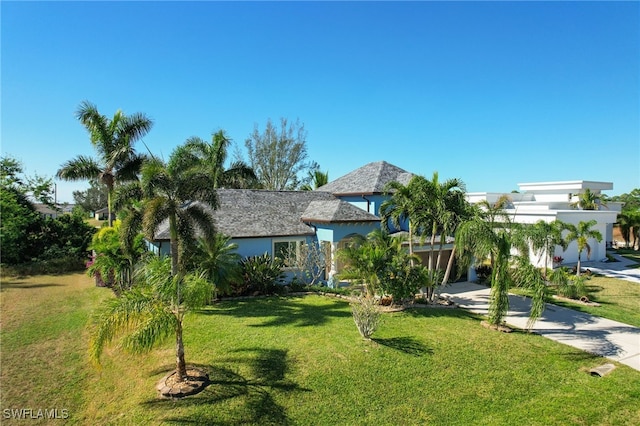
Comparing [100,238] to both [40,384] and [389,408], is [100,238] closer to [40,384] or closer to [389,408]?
[40,384]

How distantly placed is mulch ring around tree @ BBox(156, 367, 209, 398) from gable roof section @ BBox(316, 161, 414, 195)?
17454mm

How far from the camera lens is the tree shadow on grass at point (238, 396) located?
27.7 feet

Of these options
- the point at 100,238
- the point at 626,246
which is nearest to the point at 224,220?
the point at 100,238

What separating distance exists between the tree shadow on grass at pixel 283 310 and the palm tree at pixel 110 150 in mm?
12961

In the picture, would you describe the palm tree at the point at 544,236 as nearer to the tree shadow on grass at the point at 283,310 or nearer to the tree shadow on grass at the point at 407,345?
the tree shadow on grass at the point at 283,310

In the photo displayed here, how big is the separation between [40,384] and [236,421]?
6628 millimetres

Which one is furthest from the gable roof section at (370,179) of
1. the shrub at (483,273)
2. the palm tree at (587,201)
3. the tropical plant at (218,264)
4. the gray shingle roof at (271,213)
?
the palm tree at (587,201)

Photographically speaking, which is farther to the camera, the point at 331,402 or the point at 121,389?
the point at 121,389

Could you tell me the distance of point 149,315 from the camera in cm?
911

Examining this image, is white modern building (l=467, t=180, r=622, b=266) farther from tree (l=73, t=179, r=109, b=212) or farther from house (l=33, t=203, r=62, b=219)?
tree (l=73, t=179, r=109, b=212)

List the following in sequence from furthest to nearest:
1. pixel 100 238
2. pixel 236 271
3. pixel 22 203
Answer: pixel 22 203 < pixel 100 238 < pixel 236 271

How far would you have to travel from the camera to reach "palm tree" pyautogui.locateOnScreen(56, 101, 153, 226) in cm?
2475

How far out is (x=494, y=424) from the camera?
8.62 metres

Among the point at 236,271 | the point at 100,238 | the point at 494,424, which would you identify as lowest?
the point at 494,424
